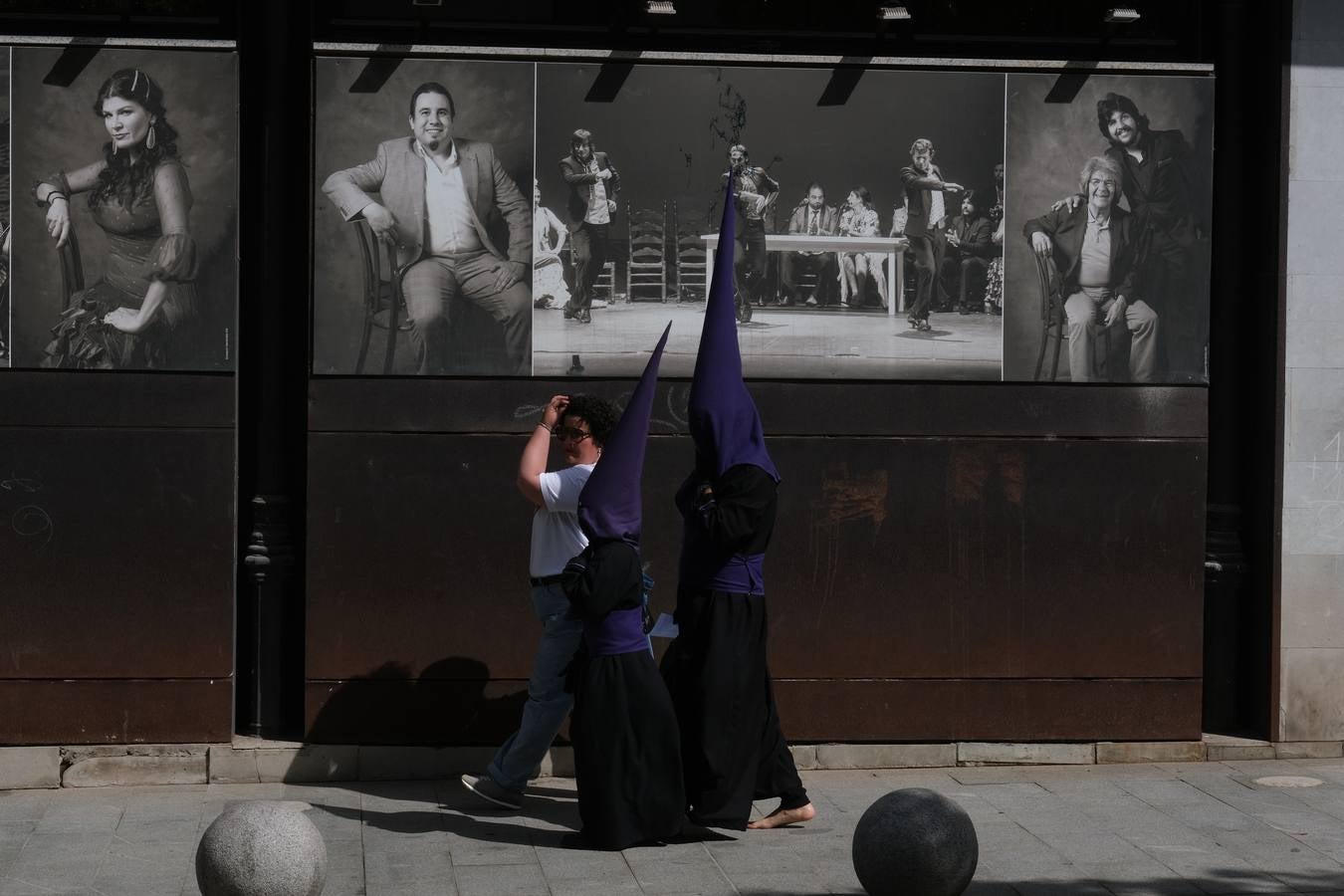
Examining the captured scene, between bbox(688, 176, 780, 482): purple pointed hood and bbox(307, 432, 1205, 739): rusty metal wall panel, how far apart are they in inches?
51.1

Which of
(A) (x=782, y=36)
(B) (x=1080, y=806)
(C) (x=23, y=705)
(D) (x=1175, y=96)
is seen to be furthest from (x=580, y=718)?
(D) (x=1175, y=96)

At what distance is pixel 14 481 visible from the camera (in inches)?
325

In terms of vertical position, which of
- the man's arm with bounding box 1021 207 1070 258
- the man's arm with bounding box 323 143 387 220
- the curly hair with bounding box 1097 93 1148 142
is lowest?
the man's arm with bounding box 1021 207 1070 258

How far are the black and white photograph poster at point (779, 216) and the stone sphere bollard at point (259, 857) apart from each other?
136 inches

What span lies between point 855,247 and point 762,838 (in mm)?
3199

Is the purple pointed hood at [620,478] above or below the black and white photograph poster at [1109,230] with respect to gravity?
below

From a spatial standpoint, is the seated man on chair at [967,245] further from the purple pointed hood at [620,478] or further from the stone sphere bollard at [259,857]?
the stone sphere bollard at [259,857]

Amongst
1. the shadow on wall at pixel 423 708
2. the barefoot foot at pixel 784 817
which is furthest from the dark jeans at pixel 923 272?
the shadow on wall at pixel 423 708

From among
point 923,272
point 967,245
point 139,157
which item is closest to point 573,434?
point 923,272

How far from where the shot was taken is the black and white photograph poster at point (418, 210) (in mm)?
8398

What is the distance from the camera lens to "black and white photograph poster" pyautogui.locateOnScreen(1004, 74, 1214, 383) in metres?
8.79

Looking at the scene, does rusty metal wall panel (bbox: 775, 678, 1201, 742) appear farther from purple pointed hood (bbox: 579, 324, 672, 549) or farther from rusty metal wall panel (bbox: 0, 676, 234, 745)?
rusty metal wall panel (bbox: 0, 676, 234, 745)

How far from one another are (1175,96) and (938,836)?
4.81 meters

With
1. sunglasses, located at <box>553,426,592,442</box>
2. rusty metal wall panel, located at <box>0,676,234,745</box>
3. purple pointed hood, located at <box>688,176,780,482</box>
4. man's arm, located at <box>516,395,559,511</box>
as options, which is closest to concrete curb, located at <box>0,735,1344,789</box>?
rusty metal wall panel, located at <box>0,676,234,745</box>
